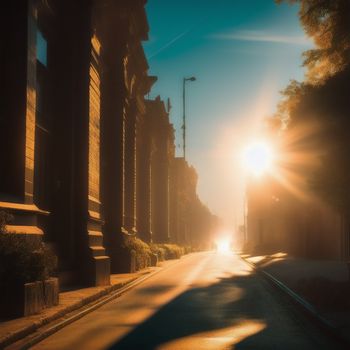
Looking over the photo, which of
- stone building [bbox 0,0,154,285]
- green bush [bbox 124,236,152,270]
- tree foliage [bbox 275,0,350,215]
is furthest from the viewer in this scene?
green bush [bbox 124,236,152,270]

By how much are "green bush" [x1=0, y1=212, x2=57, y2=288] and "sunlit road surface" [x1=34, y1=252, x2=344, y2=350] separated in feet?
3.72

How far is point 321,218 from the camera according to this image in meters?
39.0

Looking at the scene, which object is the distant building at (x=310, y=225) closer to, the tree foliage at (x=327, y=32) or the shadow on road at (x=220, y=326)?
the tree foliage at (x=327, y=32)

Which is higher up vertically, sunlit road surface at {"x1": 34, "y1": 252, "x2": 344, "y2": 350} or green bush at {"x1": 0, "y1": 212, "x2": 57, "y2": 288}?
green bush at {"x1": 0, "y1": 212, "x2": 57, "y2": 288}

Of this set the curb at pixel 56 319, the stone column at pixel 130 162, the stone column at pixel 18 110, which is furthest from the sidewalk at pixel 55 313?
the stone column at pixel 130 162

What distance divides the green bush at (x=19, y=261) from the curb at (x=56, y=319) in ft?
2.60

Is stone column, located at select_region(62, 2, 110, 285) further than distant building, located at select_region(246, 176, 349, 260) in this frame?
No

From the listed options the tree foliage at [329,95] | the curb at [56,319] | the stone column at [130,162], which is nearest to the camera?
the curb at [56,319]

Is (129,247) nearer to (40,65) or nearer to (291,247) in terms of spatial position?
(40,65)

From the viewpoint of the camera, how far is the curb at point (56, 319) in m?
8.49

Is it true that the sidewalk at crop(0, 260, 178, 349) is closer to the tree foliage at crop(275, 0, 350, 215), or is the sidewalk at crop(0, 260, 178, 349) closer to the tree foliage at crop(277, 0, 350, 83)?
the tree foliage at crop(275, 0, 350, 215)

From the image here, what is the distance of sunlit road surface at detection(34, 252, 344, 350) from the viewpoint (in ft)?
28.7

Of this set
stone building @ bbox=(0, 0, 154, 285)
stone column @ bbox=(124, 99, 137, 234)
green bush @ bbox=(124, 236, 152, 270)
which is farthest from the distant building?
stone building @ bbox=(0, 0, 154, 285)

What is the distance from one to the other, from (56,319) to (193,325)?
243 centimetres
